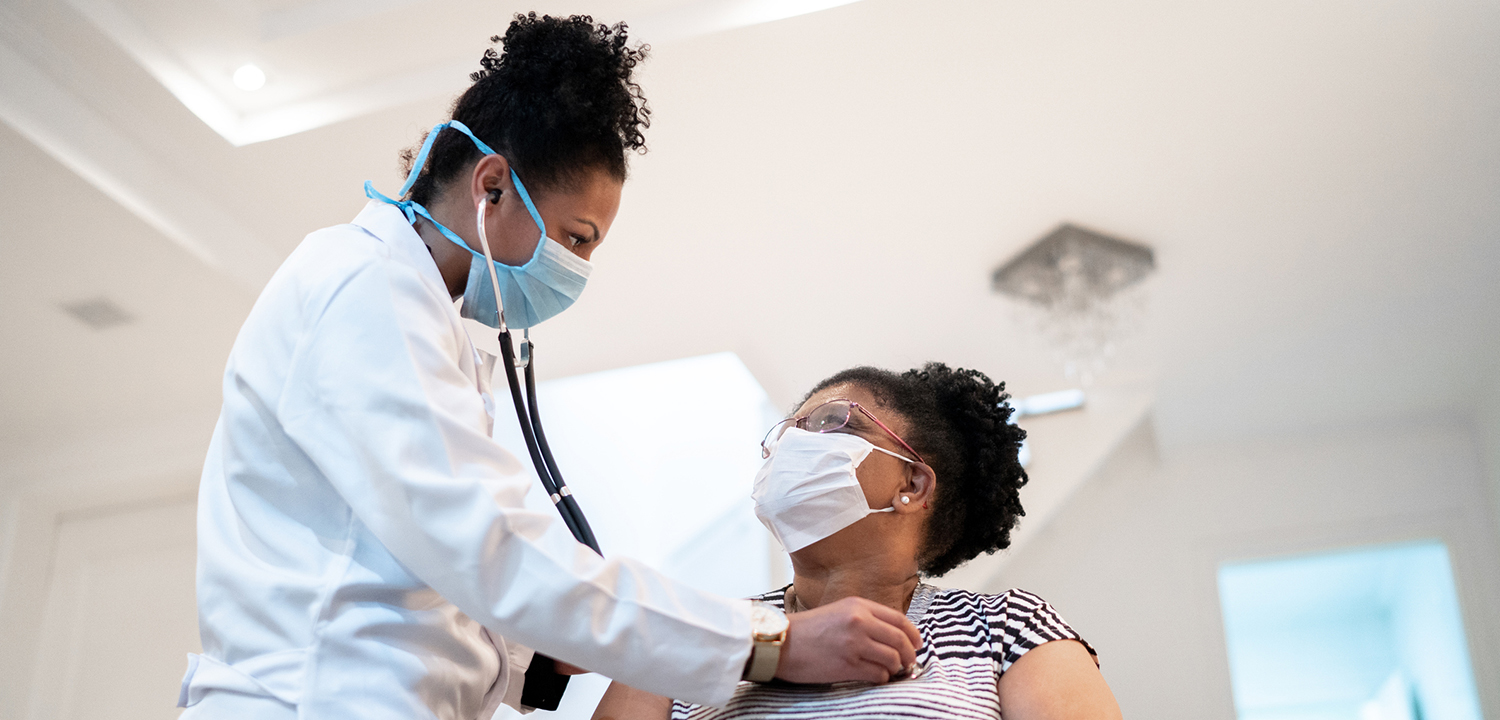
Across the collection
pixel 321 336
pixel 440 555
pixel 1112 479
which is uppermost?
pixel 1112 479

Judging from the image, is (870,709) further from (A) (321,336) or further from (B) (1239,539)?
(B) (1239,539)

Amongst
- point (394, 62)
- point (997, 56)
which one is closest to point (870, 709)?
point (997, 56)

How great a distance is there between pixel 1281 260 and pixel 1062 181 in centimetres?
97

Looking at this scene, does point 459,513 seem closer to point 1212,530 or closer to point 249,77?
point 249,77

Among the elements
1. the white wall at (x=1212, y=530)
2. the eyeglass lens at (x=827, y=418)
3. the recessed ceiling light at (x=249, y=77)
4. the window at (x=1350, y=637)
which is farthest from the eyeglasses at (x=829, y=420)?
the window at (x=1350, y=637)

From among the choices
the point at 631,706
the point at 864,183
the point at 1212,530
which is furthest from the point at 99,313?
the point at 1212,530

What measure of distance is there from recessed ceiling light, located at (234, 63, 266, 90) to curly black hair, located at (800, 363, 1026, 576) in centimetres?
191

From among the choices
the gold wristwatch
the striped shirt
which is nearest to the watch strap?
the gold wristwatch

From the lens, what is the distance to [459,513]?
107 cm

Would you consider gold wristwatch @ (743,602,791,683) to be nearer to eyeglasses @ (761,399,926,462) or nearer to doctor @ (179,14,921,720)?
doctor @ (179,14,921,720)

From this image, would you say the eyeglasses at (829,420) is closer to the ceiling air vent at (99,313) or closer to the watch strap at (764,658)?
the watch strap at (764,658)

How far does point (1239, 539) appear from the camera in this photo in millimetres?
5125

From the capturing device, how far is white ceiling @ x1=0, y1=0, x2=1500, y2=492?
2.82m

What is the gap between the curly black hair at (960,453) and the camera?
5.84 ft
